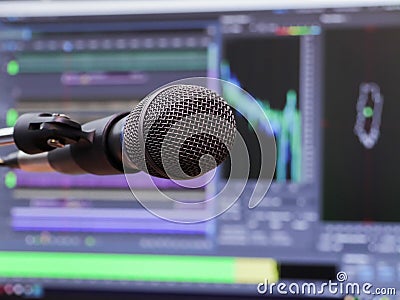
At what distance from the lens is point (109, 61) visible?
1.17m

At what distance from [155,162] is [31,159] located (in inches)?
6.8

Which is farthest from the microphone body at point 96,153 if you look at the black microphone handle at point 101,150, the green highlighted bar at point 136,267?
the green highlighted bar at point 136,267

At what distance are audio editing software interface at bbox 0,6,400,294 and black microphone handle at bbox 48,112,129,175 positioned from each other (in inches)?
18.9

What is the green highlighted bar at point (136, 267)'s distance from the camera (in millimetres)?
1110

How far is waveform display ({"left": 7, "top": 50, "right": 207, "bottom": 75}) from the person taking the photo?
114cm

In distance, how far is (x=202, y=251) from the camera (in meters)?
1.12

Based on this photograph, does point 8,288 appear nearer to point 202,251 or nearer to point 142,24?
point 202,251

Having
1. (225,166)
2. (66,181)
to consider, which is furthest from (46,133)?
(66,181)

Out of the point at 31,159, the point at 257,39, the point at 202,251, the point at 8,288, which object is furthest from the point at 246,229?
the point at 31,159

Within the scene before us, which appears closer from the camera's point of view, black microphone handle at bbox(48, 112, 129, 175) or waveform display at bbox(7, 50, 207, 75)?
black microphone handle at bbox(48, 112, 129, 175)

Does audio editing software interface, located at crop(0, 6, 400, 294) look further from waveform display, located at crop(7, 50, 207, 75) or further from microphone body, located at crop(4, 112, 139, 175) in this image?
microphone body, located at crop(4, 112, 139, 175)

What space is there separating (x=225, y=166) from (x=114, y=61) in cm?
28

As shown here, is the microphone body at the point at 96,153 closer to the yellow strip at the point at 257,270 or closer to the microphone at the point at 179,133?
the microphone at the point at 179,133

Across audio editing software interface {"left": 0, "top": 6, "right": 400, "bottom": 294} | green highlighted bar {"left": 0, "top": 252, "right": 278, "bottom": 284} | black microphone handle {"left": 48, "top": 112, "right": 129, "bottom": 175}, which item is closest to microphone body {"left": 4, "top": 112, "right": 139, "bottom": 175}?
black microphone handle {"left": 48, "top": 112, "right": 129, "bottom": 175}
